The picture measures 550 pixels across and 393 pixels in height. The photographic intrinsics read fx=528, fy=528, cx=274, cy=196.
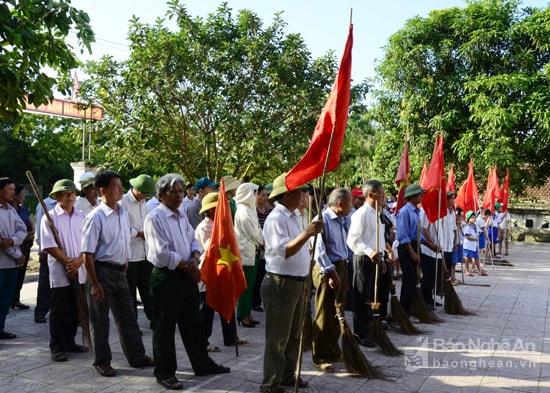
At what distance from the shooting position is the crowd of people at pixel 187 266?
14.7 feet

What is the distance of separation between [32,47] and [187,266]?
10.9 feet

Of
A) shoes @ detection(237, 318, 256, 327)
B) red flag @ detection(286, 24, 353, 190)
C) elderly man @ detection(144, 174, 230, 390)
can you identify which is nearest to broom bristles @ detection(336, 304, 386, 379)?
elderly man @ detection(144, 174, 230, 390)

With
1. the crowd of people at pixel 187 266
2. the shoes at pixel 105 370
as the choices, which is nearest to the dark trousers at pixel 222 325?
the crowd of people at pixel 187 266

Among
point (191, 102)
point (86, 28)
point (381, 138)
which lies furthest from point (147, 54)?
point (381, 138)

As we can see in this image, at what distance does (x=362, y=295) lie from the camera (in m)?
6.08

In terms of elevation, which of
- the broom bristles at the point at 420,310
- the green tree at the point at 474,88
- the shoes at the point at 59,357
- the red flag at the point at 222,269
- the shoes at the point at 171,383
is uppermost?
the green tree at the point at 474,88

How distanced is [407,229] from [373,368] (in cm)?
280

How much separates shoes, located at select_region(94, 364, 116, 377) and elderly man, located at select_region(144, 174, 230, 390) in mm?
540

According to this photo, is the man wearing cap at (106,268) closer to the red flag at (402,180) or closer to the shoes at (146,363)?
the shoes at (146,363)

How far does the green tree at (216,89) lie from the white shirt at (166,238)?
8.32m

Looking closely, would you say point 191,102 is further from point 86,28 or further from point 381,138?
point 381,138

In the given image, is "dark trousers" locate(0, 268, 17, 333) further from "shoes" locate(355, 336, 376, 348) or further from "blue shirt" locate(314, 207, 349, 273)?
"shoes" locate(355, 336, 376, 348)

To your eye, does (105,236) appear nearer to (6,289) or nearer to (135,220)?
(135,220)

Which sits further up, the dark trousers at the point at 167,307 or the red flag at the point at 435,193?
the red flag at the point at 435,193
